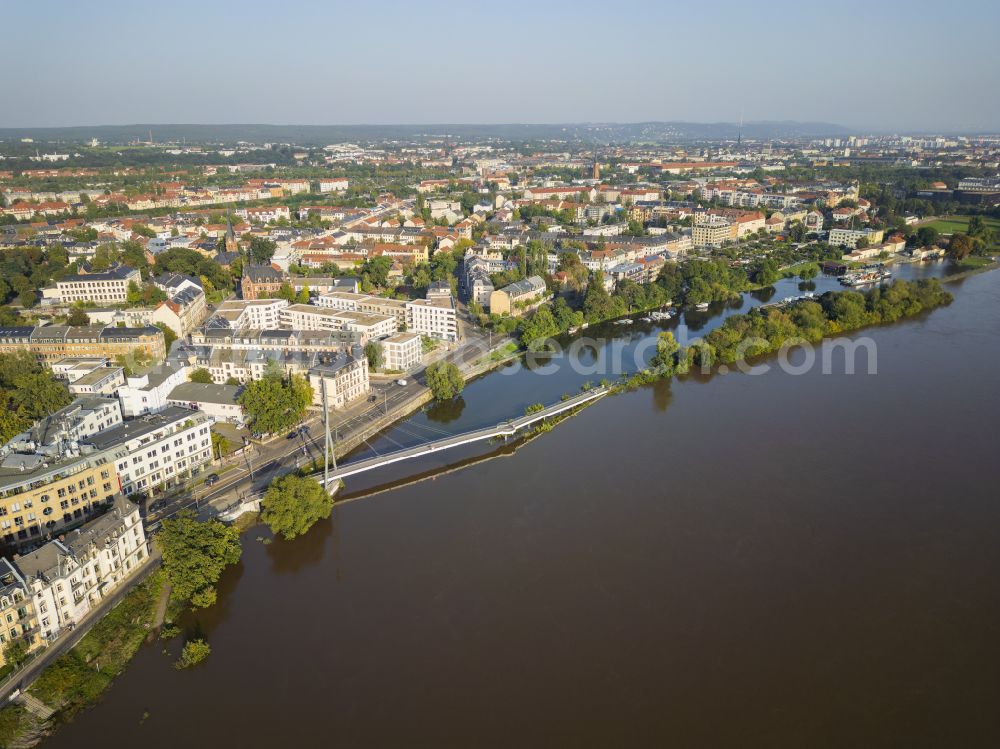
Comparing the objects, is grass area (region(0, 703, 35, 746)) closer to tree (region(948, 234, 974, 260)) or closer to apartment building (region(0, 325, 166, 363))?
apartment building (region(0, 325, 166, 363))

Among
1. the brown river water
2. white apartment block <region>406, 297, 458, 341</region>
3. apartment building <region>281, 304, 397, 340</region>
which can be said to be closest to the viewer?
the brown river water

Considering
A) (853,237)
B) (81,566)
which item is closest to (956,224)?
(853,237)

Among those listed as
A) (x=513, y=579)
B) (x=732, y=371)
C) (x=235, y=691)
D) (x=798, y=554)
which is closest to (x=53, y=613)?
(x=235, y=691)

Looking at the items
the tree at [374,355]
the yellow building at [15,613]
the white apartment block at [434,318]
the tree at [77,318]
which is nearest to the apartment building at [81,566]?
the yellow building at [15,613]

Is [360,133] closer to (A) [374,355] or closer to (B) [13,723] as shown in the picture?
(A) [374,355]

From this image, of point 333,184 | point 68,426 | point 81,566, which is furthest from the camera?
point 333,184

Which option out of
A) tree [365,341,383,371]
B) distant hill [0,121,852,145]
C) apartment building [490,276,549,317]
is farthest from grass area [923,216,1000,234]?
distant hill [0,121,852,145]
